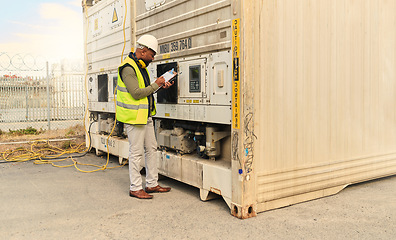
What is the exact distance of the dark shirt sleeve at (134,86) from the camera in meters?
4.70

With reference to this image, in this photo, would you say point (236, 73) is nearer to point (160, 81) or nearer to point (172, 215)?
point (160, 81)

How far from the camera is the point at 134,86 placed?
4.71m

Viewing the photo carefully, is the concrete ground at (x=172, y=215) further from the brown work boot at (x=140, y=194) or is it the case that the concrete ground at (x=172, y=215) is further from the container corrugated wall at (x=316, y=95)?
the container corrugated wall at (x=316, y=95)

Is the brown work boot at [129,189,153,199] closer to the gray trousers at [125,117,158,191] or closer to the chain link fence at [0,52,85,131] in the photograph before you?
the gray trousers at [125,117,158,191]

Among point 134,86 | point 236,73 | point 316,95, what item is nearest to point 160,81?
Result: point 134,86

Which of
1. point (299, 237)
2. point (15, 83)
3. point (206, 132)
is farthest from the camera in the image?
point (15, 83)

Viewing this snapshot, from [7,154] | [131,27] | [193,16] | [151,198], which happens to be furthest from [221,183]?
[7,154]

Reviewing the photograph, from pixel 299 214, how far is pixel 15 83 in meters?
13.7

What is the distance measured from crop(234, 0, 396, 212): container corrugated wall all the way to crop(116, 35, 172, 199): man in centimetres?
145

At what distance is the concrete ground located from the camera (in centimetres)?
361

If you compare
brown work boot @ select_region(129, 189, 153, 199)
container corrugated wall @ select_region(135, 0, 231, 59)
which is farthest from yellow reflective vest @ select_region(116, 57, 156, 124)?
brown work boot @ select_region(129, 189, 153, 199)

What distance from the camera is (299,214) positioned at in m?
4.14

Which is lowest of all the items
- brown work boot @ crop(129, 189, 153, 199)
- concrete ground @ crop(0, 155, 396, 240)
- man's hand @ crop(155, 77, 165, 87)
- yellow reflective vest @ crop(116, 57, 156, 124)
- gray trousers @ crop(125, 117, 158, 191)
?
concrete ground @ crop(0, 155, 396, 240)

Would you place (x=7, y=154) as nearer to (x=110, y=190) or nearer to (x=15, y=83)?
(x=110, y=190)
